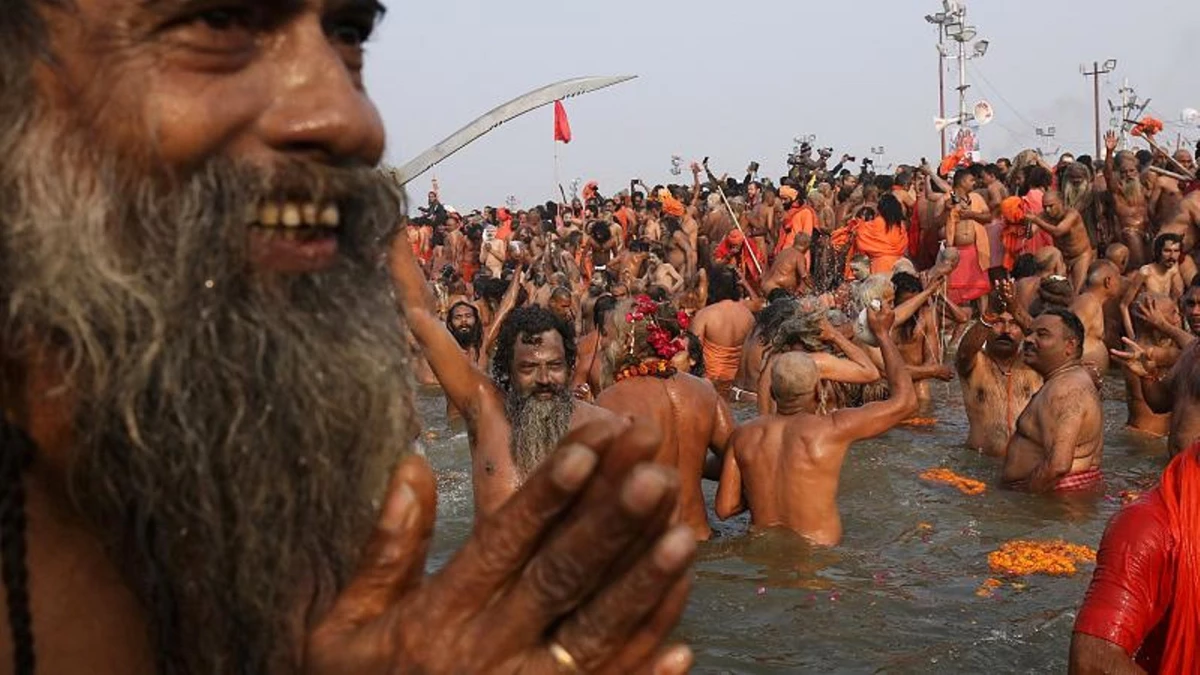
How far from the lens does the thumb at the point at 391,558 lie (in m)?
1.36

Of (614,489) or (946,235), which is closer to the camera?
(614,489)

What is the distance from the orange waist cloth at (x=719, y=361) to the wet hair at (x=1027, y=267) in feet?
9.66

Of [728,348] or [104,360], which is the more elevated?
[104,360]

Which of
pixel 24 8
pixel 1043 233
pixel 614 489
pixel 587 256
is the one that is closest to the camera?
pixel 614 489

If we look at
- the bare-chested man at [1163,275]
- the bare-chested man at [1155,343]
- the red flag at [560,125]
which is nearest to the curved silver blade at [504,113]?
the bare-chested man at [1155,343]

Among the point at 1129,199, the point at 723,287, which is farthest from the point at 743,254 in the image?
the point at 1129,199

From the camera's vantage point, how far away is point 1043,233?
1402 cm

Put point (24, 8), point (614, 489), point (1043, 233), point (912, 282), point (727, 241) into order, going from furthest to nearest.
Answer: point (727, 241) → point (1043, 233) → point (912, 282) → point (24, 8) → point (614, 489)

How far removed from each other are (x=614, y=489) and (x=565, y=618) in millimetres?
169

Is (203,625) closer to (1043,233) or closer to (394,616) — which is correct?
(394,616)

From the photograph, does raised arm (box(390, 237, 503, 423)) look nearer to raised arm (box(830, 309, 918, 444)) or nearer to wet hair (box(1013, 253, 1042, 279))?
raised arm (box(830, 309, 918, 444))

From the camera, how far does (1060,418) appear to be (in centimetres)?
754

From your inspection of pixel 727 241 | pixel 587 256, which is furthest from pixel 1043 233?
pixel 587 256

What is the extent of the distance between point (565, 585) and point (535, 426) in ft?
13.7
